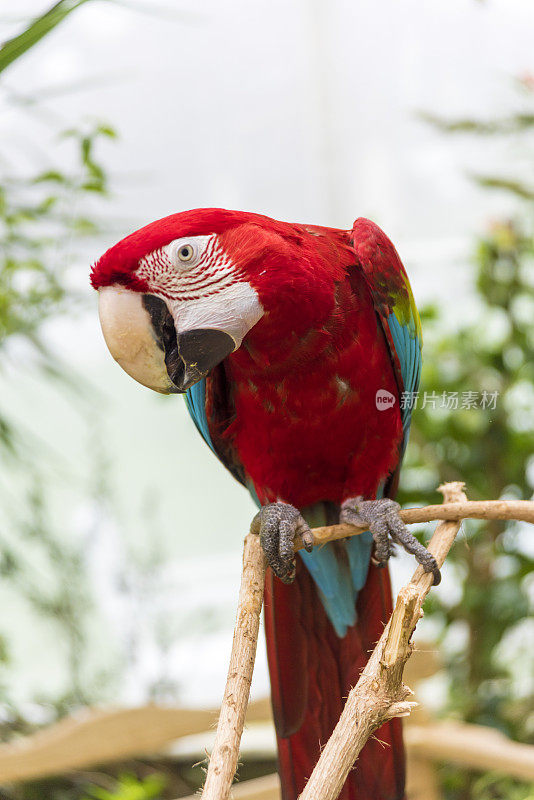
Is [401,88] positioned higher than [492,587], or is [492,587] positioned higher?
[401,88]

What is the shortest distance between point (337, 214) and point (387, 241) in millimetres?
506

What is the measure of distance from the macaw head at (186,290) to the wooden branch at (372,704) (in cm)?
23

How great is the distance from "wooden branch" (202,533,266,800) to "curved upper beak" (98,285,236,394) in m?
0.15

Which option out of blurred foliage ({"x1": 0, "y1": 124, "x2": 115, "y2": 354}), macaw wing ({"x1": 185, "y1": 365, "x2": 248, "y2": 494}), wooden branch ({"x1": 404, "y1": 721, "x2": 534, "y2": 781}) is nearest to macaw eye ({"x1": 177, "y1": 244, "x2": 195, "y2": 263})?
macaw wing ({"x1": 185, "y1": 365, "x2": 248, "y2": 494})

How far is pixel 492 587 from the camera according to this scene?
4.46 ft

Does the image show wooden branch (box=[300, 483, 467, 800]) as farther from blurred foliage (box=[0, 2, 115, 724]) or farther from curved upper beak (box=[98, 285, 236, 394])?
blurred foliage (box=[0, 2, 115, 724])

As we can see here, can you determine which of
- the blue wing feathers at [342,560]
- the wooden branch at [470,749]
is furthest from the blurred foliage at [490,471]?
the blue wing feathers at [342,560]

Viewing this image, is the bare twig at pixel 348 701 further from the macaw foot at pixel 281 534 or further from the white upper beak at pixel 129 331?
the white upper beak at pixel 129 331

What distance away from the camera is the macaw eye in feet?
1.63

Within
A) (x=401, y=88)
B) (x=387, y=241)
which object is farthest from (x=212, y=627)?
(x=401, y=88)

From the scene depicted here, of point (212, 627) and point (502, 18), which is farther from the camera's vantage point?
point (212, 627)

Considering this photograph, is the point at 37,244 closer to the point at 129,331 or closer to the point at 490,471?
the point at 129,331

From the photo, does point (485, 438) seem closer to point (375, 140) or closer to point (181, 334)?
point (375, 140)

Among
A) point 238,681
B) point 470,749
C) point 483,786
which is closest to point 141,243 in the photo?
point 238,681
